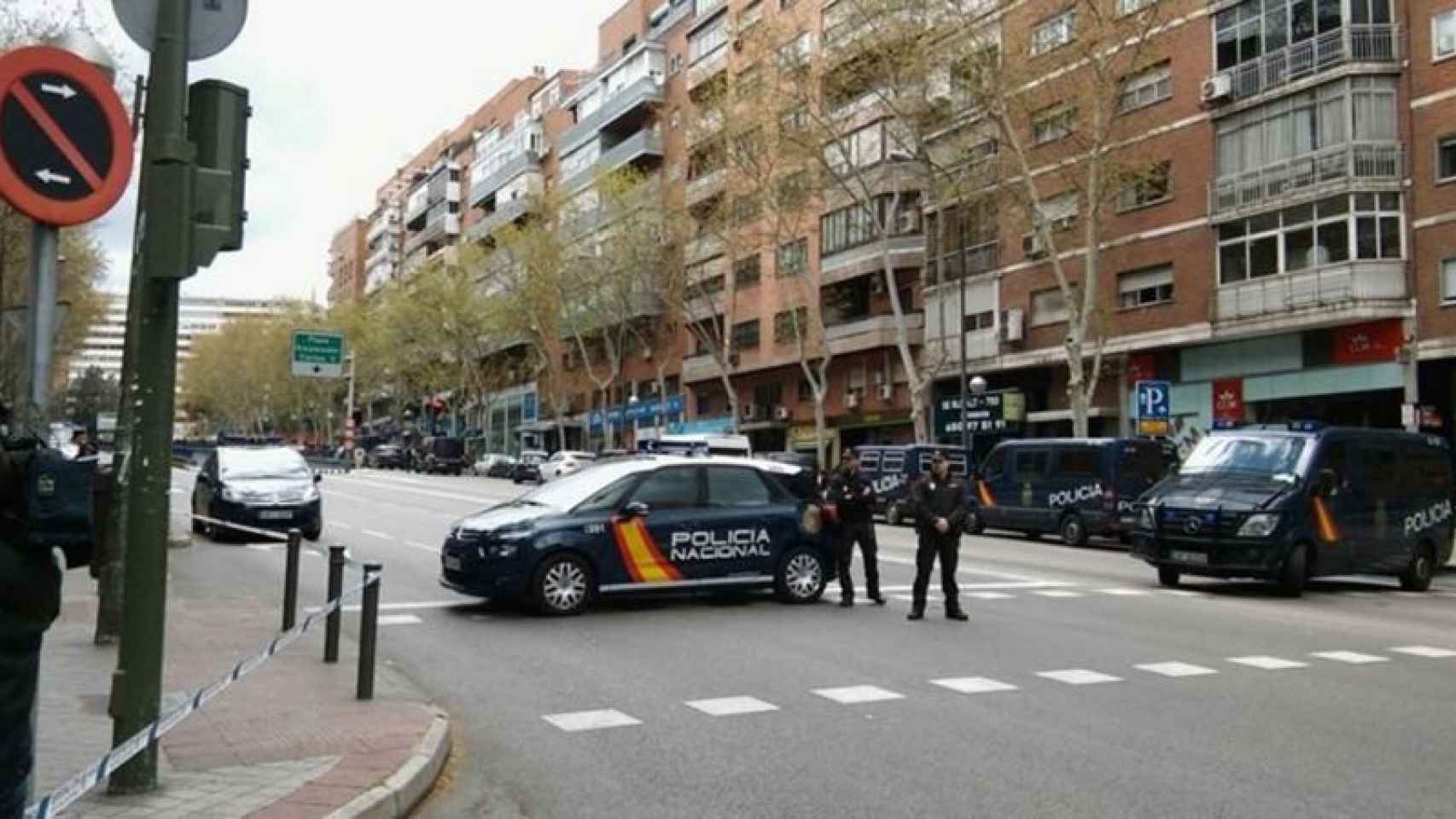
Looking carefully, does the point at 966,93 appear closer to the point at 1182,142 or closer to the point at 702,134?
the point at 1182,142

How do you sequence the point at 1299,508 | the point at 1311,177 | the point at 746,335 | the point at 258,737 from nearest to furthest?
the point at 258,737 < the point at 1299,508 < the point at 1311,177 < the point at 746,335

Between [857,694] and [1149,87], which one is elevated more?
[1149,87]

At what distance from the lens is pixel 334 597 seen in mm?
9031

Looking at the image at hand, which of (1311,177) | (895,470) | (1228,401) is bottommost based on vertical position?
(895,470)

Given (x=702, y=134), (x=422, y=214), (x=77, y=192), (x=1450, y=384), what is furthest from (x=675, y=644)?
(x=422, y=214)

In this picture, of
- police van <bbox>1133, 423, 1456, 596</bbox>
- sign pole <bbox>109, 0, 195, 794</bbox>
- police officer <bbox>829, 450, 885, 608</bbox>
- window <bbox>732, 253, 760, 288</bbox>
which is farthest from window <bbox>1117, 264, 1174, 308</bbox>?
sign pole <bbox>109, 0, 195, 794</bbox>

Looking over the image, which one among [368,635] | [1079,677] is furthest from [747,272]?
[368,635]

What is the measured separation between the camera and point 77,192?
16.0ft

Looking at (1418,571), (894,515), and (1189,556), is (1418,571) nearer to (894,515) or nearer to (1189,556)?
(1189,556)

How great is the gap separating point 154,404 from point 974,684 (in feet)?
19.6

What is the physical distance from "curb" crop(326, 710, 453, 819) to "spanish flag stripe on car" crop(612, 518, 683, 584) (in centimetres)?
598

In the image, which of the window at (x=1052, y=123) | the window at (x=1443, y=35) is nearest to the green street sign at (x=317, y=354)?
the window at (x=1052, y=123)

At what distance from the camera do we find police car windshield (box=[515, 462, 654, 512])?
13.1 metres

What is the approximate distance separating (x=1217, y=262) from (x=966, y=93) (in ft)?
27.0
